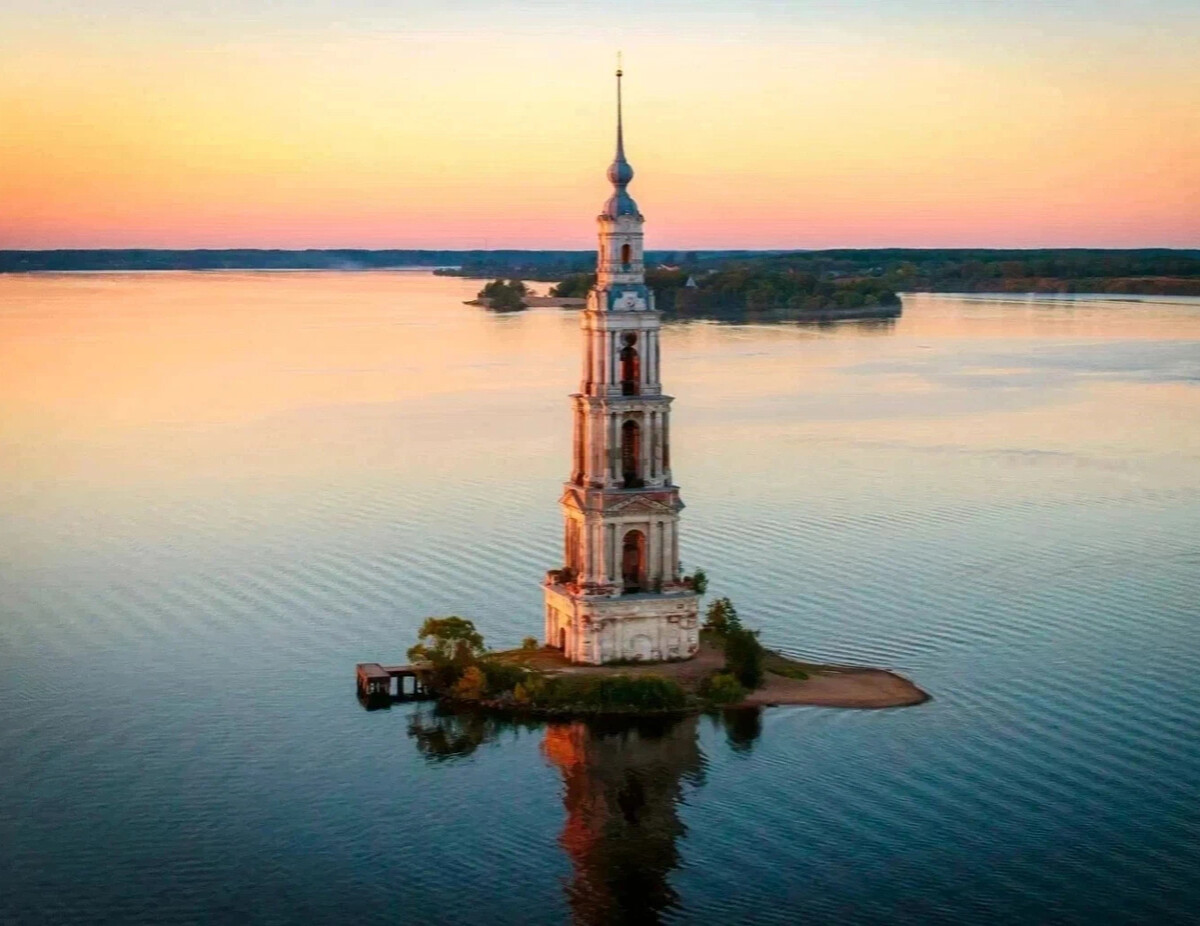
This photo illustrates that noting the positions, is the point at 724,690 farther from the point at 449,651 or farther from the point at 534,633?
the point at 534,633

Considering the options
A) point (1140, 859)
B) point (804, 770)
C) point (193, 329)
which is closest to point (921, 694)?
point (804, 770)

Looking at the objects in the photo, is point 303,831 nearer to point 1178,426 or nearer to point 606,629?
point 606,629

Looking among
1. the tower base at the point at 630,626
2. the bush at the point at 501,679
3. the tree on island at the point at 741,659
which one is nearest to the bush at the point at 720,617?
the tree on island at the point at 741,659

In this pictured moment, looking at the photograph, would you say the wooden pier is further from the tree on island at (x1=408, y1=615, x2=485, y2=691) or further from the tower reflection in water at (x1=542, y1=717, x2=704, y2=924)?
the tower reflection in water at (x1=542, y1=717, x2=704, y2=924)

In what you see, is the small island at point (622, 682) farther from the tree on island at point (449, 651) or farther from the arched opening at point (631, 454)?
the arched opening at point (631, 454)

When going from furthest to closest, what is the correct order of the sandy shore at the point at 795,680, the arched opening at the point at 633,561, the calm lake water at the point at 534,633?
the arched opening at the point at 633,561, the sandy shore at the point at 795,680, the calm lake water at the point at 534,633

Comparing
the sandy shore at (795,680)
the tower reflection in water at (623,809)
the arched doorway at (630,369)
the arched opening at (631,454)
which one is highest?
the arched doorway at (630,369)
